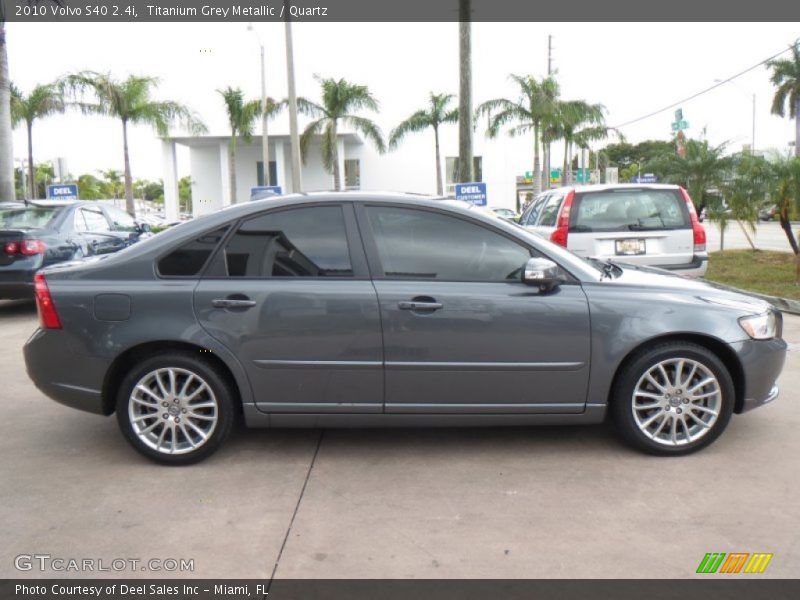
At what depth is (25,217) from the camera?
9719 mm

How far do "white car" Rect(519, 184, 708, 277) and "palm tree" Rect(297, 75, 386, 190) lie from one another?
84.6 ft

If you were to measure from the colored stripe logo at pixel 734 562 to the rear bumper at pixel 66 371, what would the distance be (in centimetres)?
325

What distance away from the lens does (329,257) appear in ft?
13.9

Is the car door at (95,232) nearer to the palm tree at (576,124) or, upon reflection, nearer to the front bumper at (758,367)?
the front bumper at (758,367)

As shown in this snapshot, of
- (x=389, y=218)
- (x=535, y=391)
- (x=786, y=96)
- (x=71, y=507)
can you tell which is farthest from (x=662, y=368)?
(x=786, y=96)

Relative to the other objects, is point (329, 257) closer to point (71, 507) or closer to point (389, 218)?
point (389, 218)

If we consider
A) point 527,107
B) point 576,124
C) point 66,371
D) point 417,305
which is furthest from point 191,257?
point 576,124

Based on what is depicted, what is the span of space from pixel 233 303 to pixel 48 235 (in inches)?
250

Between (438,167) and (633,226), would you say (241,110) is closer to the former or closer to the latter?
(438,167)

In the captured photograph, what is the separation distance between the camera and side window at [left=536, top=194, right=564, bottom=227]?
9.05 metres

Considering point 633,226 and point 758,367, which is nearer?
point 758,367

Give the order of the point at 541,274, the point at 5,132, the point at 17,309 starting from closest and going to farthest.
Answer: the point at 541,274, the point at 17,309, the point at 5,132

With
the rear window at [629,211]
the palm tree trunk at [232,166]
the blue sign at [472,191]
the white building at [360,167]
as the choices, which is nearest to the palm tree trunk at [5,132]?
the blue sign at [472,191]

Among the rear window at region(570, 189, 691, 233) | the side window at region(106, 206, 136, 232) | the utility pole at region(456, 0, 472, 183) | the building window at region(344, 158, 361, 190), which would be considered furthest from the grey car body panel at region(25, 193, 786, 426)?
the building window at region(344, 158, 361, 190)
